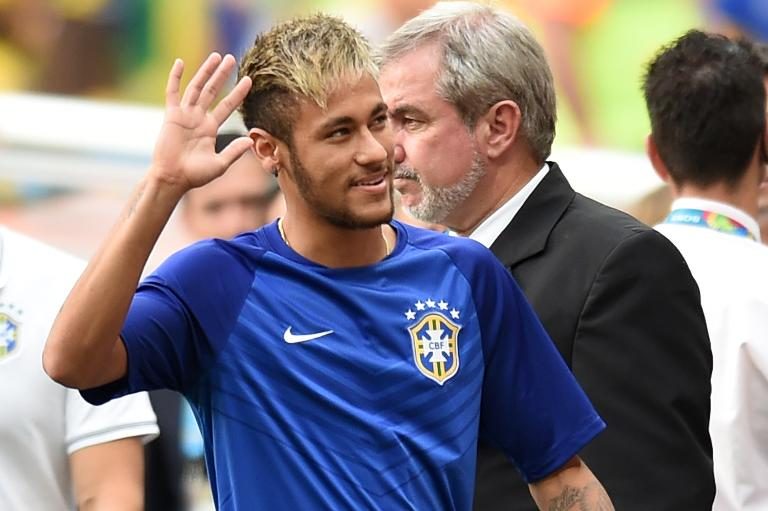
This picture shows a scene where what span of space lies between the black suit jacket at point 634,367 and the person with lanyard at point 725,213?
0.54m

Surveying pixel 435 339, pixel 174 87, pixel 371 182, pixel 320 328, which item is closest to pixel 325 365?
pixel 320 328

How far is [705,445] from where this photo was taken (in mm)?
3828

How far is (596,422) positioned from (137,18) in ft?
15.6

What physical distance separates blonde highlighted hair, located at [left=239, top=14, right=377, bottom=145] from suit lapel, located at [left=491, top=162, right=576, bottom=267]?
75 centimetres

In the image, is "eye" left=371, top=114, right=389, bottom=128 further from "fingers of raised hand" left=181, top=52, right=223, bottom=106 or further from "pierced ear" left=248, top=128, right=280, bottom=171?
"fingers of raised hand" left=181, top=52, right=223, bottom=106

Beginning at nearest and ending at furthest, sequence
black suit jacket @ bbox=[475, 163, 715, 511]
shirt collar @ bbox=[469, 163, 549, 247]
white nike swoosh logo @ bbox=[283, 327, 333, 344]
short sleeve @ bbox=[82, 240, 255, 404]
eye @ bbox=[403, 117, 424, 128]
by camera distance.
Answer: short sleeve @ bbox=[82, 240, 255, 404], white nike swoosh logo @ bbox=[283, 327, 333, 344], black suit jacket @ bbox=[475, 163, 715, 511], shirt collar @ bbox=[469, 163, 549, 247], eye @ bbox=[403, 117, 424, 128]

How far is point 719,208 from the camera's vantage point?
4.63m

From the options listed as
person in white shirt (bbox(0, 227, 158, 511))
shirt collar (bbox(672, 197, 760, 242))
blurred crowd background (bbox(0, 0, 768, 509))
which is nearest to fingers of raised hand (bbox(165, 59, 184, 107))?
person in white shirt (bbox(0, 227, 158, 511))

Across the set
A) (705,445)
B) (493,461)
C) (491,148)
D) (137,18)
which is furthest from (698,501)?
(137,18)

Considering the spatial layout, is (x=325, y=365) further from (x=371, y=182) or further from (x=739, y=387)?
(x=739, y=387)

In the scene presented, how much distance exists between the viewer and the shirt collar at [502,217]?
405cm

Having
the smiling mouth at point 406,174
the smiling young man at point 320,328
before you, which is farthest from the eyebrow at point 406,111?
the smiling young man at point 320,328

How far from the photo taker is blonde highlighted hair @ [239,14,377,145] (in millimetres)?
3240

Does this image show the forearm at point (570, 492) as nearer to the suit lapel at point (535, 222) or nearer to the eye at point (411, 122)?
the suit lapel at point (535, 222)
